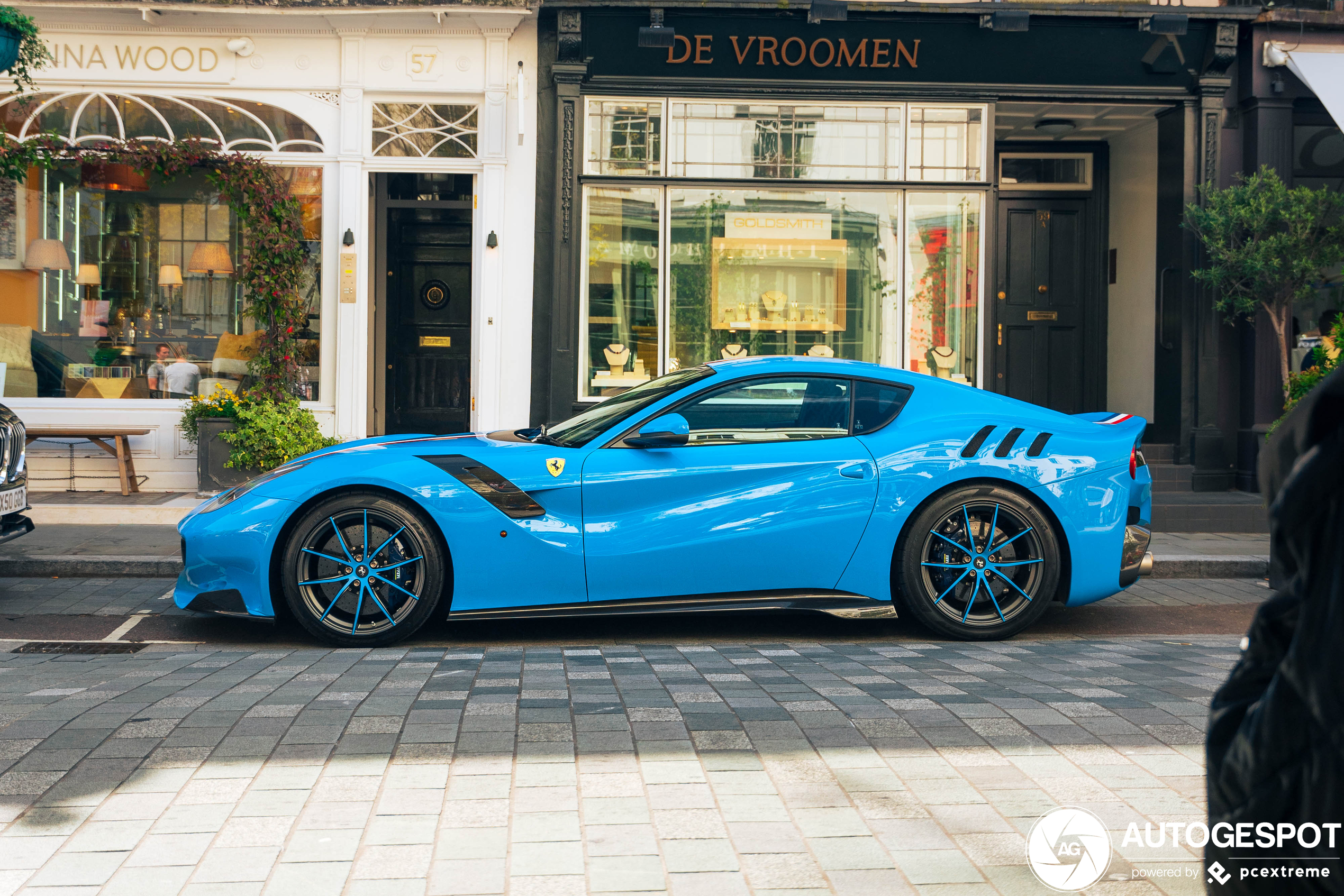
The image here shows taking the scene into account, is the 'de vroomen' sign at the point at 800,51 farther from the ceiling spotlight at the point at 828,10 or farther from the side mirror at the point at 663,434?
the side mirror at the point at 663,434

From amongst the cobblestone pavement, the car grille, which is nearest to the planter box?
the car grille

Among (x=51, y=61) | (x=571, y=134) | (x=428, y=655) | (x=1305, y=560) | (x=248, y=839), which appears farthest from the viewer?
(x=571, y=134)

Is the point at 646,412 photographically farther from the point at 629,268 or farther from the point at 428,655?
the point at 629,268

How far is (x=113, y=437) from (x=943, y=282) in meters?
8.16

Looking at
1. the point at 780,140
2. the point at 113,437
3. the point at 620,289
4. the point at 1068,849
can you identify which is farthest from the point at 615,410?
the point at 113,437

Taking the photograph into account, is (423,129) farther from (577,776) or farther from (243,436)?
(577,776)

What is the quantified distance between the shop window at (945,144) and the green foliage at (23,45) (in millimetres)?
7561

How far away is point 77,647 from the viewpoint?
16.9 ft

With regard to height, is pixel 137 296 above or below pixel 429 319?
above

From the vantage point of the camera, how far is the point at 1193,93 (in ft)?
36.4

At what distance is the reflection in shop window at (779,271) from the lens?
1122 centimetres

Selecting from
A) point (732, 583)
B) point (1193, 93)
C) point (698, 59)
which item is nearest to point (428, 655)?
point (732, 583)

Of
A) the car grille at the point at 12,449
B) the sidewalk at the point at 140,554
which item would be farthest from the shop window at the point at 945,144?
the car grille at the point at 12,449

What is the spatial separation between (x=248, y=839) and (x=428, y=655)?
7.38 feet
